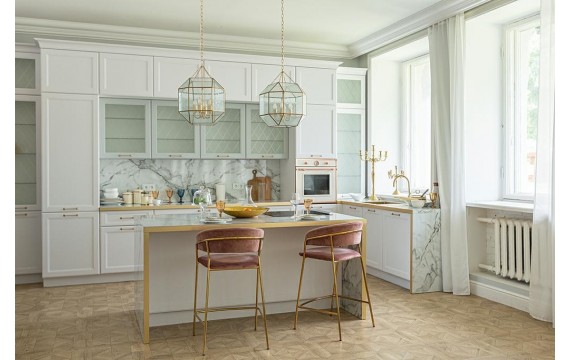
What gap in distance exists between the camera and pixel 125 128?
20.7 feet

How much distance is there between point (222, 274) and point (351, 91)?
3.89 meters

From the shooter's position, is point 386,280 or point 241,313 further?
point 386,280

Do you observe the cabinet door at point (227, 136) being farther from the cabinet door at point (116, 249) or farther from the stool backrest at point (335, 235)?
the stool backrest at point (335, 235)

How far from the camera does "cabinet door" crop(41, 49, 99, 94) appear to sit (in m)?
5.75

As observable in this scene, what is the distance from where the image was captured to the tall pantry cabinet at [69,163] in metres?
5.77

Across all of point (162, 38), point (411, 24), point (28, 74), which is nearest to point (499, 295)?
point (411, 24)

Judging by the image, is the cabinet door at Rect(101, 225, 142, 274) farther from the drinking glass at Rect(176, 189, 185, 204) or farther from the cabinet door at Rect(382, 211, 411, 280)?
the cabinet door at Rect(382, 211, 411, 280)

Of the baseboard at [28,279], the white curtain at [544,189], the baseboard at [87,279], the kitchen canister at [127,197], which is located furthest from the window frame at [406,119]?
the baseboard at [28,279]

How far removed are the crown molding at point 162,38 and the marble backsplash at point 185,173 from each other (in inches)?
60.1

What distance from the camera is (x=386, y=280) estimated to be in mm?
6047

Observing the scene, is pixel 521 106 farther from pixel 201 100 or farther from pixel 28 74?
pixel 28 74

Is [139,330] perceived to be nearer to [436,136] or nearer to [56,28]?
[436,136]

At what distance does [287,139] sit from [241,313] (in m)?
3.09
